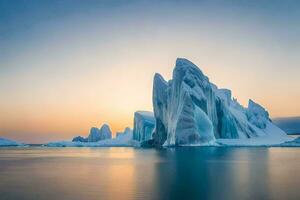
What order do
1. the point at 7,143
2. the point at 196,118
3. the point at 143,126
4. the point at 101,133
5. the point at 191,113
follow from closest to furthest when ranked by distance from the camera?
the point at 191,113 → the point at 196,118 → the point at 143,126 → the point at 101,133 → the point at 7,143

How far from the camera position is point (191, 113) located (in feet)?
205

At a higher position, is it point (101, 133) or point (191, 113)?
point (101, 133)

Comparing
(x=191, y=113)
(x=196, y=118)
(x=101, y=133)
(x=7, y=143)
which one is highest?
(x=101, y=133)

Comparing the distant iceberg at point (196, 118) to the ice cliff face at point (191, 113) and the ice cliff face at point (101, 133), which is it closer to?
the ice cliff face at point (191, 113)

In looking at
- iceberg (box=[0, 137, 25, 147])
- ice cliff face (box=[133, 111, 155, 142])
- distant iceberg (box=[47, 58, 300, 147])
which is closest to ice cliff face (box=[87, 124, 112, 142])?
distant iceberg (box=[47, 58, 300, 147])

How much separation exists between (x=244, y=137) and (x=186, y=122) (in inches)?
805

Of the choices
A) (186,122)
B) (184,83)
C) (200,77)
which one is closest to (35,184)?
(186,122)

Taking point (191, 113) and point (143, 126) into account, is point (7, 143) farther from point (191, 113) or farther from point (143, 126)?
point (191, 113)

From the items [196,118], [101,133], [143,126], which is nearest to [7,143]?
[101,133]

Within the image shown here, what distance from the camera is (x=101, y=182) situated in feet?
64.5

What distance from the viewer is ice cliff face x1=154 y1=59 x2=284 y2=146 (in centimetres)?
6316

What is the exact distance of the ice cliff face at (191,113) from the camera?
207 feet

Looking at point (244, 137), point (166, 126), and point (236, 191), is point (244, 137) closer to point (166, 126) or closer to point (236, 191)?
point (166, 126)

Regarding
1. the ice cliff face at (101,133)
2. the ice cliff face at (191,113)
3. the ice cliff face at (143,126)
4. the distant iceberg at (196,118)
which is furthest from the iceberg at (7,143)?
the ice cliff face at (191,113)
